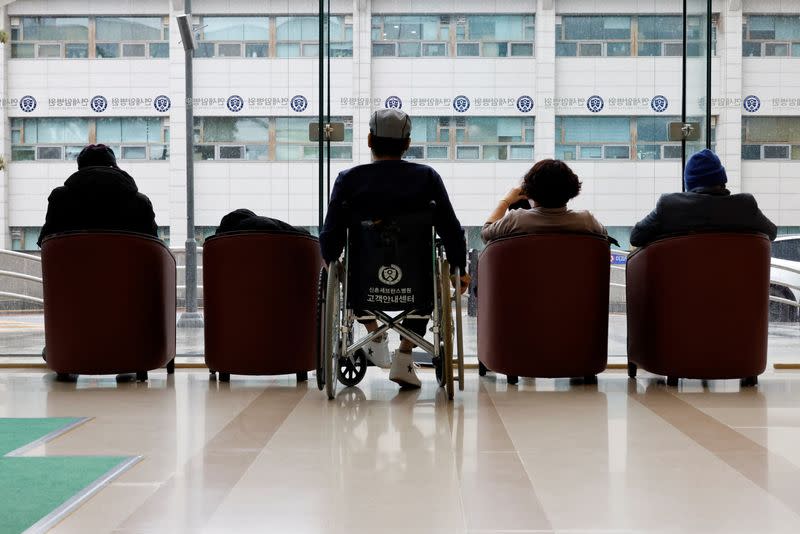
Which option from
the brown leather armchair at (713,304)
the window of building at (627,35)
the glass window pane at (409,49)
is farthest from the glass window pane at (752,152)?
the glass window pane at (409,49)

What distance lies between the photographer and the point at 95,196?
422 cm

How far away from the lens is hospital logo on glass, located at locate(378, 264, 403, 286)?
3523 mm

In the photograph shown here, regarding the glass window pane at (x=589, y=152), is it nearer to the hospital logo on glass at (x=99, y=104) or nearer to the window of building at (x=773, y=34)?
the window of building at (x=773, y=34)

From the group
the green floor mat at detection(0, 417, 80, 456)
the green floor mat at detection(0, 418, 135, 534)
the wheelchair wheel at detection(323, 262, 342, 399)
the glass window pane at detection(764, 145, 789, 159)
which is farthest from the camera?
the glass window pane at detection(764, 145, 789, 159)

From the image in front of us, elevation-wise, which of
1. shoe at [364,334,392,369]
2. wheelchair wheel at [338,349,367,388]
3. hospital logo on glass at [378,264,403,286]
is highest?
hospital logo on glass at [378,264,403,286]

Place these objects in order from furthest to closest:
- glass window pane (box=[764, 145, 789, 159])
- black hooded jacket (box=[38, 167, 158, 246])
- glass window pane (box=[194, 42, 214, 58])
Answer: glass window pane (box=[194, 42, 214, 58]) < glass window pane (box=[764, 145, 789, 159]) < black hooded jacket (box=[38, 167, 158, 246])

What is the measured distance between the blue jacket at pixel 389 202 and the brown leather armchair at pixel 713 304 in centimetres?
96

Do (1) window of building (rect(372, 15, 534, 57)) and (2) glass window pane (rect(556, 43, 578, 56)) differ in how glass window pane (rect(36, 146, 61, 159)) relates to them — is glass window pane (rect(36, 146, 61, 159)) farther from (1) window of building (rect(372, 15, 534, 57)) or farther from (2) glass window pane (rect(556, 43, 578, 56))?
(2) glass window pane (rect(556, 43, 578, 56))

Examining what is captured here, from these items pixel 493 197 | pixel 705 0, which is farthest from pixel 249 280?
pixel 705 0

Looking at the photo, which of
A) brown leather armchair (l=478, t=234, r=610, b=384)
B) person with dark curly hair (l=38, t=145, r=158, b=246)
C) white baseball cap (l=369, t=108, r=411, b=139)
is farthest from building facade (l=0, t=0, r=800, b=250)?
white baseball cap (l=369, t=108, r=411, b=139)

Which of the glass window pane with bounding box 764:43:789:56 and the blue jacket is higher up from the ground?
the glass window pane with bounding box 764:43:789:56

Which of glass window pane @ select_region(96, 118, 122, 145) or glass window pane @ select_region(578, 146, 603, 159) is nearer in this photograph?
glass window pane @ select_region(578, 146, 603, 159)

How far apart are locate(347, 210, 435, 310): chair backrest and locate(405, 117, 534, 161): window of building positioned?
188 cm

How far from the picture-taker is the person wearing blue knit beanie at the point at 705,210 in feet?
12.7
